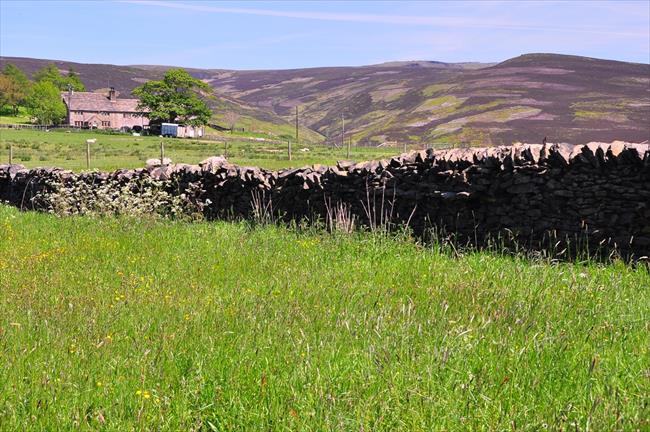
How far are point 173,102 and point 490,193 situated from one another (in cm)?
9023

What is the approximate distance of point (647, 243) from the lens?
345 inches

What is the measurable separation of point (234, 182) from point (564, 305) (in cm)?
865

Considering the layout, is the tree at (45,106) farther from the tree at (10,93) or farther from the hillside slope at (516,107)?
the hillside slope at (516,107)

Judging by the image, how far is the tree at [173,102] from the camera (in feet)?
309

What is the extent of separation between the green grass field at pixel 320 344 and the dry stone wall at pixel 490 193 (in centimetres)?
104

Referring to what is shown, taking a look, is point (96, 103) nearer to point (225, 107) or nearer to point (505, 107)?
point (225, 107)

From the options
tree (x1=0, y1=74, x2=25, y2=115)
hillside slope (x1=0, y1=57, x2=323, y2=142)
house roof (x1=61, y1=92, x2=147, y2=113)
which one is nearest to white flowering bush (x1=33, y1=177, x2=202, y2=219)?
hillside slope (x1=0, y1=57, x2=323, y2=142)

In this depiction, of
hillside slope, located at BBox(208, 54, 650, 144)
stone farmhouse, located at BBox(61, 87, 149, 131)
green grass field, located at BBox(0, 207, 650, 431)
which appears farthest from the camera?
stone farmhouse, located at BBox(61, 87, 149, 131)

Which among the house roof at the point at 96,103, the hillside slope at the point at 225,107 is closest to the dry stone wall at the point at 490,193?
the hillside slope at the point at 225,107

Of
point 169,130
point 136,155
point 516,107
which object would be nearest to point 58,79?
point 169,130

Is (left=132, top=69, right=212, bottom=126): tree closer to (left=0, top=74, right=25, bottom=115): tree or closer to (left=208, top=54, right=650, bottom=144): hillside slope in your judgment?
(left=208, top=54, right=650, bottom=144): hillside slope

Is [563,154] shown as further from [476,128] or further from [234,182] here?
[476,128]

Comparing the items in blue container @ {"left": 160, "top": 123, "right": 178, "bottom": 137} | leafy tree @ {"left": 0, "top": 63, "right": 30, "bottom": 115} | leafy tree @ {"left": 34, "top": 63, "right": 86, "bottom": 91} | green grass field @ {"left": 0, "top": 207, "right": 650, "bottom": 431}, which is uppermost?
leafy tree @ {"left": 34, "top": 63, "right": 86, "bottom": 91}

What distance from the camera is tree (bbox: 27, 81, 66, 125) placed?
110m
